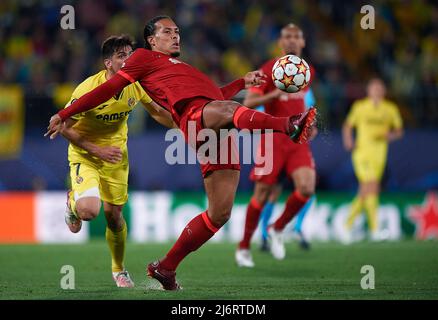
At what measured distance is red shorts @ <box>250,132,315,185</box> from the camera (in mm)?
10625

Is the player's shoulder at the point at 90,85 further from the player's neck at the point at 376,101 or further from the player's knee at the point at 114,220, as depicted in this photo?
the player's neck at the point at 376,101

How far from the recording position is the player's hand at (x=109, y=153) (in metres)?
7.96

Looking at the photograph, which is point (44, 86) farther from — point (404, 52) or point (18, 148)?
point (404, 52)

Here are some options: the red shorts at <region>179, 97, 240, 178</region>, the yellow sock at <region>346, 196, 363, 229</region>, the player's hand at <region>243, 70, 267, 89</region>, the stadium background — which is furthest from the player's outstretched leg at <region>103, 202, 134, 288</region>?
the yellow sock at <region>346, 196, 363, 229</region>

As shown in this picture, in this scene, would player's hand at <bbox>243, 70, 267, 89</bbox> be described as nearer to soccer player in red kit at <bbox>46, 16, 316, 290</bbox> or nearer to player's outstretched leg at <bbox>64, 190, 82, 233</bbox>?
soccer player in red kit at <bbox>46, 16, 316, 290</bbox>

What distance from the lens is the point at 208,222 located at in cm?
734

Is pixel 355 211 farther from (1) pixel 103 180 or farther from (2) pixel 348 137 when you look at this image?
(1) pixel 103 180

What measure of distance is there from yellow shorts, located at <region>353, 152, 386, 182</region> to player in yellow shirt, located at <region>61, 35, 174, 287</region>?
6.79 m

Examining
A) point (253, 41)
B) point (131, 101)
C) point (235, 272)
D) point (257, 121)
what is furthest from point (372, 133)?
point (257, 121)

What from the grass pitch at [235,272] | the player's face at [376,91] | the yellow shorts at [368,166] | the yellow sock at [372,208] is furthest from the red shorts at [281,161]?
the player's face at [376,91]

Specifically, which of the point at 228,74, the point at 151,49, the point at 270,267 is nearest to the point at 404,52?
the point at 228,74

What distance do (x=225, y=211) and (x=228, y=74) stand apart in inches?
390

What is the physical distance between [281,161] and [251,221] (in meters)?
0.93

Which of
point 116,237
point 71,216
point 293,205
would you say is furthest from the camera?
point 293,205
